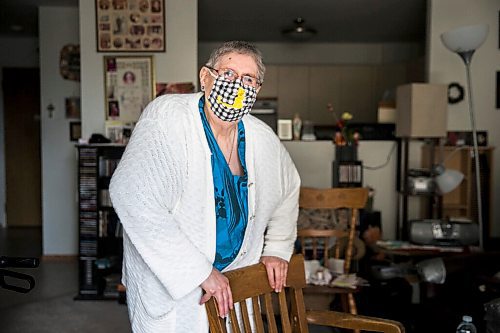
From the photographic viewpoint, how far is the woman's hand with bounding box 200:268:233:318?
1514mm

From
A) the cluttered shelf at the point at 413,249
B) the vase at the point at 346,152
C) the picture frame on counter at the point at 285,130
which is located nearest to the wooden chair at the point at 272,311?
the cluttered shelf at the point at 413,249

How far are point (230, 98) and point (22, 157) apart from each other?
22.6 feet

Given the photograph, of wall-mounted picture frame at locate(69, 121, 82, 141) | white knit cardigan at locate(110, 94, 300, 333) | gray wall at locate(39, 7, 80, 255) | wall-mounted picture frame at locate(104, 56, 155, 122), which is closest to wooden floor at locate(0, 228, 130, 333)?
gray wall at locate(39, 7, 80, 255)

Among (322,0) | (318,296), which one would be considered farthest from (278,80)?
(318,296)

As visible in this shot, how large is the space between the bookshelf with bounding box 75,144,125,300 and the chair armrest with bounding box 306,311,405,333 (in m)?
2.90

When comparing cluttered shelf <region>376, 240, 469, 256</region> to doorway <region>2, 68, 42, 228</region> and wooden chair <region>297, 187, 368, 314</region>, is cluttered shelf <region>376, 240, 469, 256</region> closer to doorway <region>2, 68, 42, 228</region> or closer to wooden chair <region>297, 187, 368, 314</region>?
wooden chair <region>297, 187, 368, 314</region>

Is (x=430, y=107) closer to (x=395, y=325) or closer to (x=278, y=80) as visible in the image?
(x=395, y=325)

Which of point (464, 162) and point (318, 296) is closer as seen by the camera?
point (318, 296)

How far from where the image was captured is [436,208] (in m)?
4.43

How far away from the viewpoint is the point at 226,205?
1.65m

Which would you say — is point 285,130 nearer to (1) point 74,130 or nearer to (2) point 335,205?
(2) point 335,205

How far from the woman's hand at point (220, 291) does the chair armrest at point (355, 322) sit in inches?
13.2

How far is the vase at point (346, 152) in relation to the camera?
4.68 metres

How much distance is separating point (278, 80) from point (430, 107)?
3.64 meters
